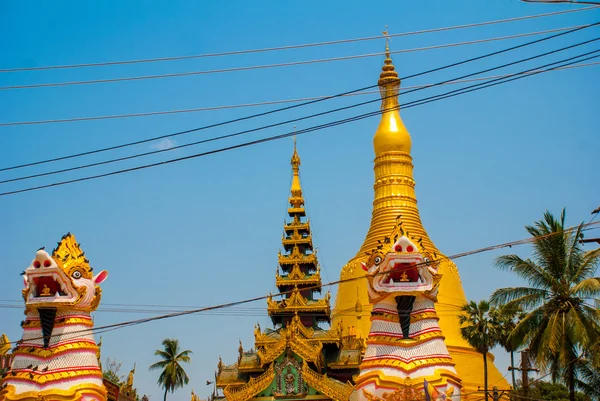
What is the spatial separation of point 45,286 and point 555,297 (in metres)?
17.5

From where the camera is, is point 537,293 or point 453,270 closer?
point 537,293

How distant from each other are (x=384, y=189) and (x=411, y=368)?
2243cm

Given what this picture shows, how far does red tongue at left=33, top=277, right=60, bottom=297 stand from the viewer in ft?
97.5

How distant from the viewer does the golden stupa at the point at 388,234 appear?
44.5 meters

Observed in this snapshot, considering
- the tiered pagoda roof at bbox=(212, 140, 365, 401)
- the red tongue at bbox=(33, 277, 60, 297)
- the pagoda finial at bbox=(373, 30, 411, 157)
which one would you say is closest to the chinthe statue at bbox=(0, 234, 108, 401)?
the red tongue at bbox=(33, 277, 60, 297)

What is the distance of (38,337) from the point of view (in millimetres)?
29375

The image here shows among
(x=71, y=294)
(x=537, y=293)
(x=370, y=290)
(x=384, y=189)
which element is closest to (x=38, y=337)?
(x=71, y=294)

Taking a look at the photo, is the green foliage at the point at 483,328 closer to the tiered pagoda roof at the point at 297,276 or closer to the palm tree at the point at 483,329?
the palm tree at the point at 483,329

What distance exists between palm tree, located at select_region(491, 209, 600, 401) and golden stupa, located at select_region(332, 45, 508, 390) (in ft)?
51.6

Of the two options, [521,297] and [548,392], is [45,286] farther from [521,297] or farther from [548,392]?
[548,392]

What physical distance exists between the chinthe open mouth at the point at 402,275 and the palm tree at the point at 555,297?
2822mm

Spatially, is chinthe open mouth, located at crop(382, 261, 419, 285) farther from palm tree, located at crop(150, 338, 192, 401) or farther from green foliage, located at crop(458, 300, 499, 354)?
palm tree, located at crop(150, 338, 192, 401)

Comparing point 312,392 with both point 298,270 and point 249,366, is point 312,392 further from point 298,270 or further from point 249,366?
point 298,270

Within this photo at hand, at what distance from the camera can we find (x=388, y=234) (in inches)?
1850
